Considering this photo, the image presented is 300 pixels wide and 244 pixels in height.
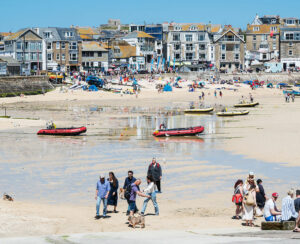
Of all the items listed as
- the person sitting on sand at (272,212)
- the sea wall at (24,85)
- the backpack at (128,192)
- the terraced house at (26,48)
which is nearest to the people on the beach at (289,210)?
the person sitting on sand at (272,212)

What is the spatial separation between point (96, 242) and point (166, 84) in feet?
268

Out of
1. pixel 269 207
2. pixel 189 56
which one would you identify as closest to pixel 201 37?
pixel 189 56

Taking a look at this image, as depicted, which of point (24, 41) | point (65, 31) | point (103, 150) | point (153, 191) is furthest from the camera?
point (65, 31)

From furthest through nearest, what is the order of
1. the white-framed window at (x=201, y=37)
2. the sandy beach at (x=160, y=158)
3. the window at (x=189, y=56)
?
the white-framed window at (x=201, y=37), the window at (x=189, y=56), the sandy beach at (x=160, y=158)

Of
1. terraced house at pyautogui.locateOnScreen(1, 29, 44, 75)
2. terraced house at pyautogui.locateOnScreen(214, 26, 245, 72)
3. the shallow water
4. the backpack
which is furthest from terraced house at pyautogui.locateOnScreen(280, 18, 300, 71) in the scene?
the backpack

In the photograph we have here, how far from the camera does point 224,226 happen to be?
1925 centimetres

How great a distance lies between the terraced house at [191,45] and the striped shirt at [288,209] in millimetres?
104315

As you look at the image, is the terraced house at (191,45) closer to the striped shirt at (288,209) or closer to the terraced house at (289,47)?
the terraced house at (289,47)

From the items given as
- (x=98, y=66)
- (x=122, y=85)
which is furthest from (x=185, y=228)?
(x=98, y=66)

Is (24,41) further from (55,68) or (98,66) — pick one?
(98,66)

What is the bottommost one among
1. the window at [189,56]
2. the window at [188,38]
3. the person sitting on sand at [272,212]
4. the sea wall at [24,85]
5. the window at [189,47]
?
the person sitting on sand at [272,212]

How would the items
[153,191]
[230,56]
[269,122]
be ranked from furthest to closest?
[230,56]
[269,122]
[153,191]

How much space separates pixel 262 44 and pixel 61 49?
44077mm

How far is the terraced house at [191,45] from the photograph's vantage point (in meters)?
122
